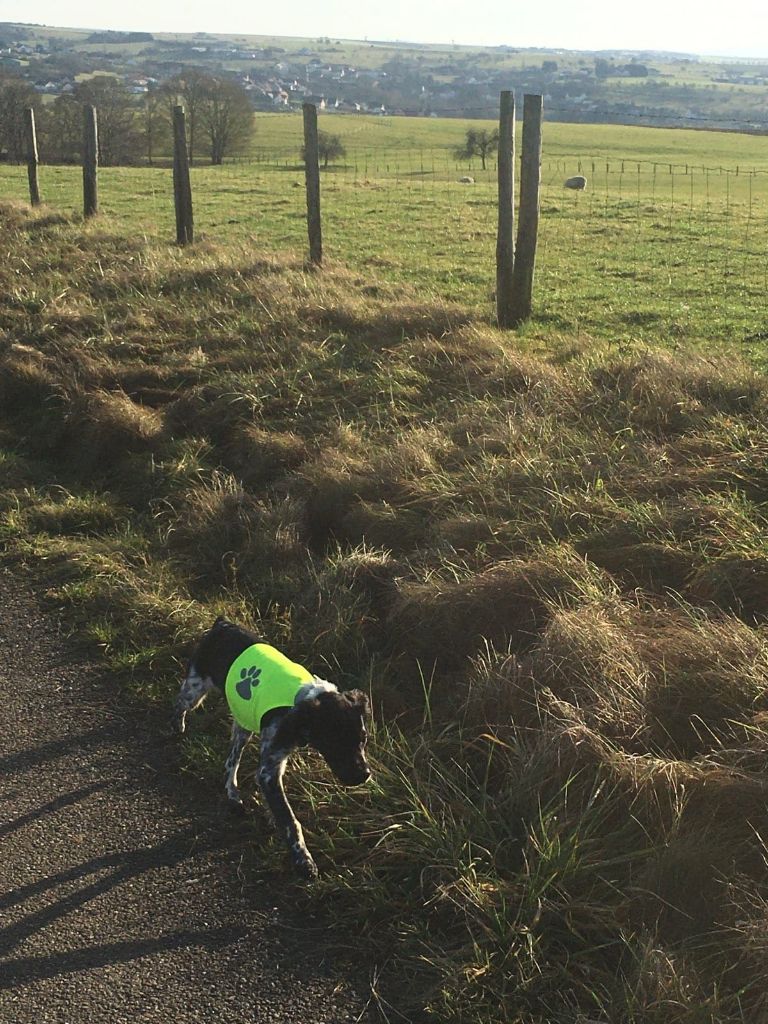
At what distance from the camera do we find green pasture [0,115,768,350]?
37.5 ft

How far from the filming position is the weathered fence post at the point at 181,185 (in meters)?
14.7

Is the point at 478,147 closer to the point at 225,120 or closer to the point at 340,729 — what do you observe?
the point at 225,120

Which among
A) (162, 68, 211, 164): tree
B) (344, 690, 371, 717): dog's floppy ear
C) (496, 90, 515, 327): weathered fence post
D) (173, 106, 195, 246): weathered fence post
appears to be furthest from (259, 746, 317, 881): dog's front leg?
(162, 68, 211, 164): tree

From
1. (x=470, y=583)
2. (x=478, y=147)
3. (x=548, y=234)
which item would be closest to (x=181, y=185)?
(x=548, y=234)

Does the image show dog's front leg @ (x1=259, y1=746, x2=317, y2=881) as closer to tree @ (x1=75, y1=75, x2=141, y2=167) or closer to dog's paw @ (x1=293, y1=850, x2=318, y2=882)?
dog's paw @ (x1=293, y1=850, x2=318, y2=882)

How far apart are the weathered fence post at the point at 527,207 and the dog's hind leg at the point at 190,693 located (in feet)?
21.1

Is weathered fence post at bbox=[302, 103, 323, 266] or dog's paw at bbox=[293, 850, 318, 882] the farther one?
weathered fence post at bbox=[302, 103, 323, 266]

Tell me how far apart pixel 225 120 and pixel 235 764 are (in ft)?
185

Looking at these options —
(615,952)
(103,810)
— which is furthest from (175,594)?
(615,952)

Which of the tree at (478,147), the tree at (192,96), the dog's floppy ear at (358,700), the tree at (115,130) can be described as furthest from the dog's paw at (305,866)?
the tree at (192,96)

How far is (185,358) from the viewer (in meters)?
9.33

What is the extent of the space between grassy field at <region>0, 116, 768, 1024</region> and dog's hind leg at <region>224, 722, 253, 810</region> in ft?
0.46

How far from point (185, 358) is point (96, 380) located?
0.92 metres

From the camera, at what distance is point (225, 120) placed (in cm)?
5444
